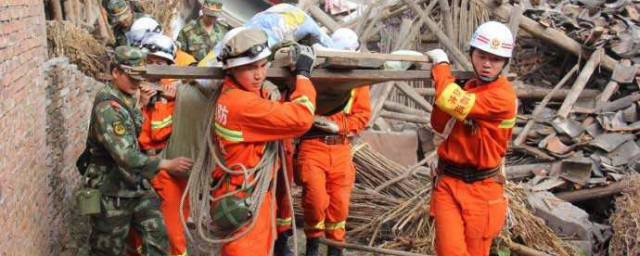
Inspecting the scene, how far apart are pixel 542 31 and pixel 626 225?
440 cm

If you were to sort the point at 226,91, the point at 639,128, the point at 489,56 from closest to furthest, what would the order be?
1. the point at 226,91
2. the point at 489,56
3. the point at 639,128

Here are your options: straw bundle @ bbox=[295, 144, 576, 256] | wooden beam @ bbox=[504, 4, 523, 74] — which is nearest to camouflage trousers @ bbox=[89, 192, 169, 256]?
straw bundle @ bbox=[295, 144, 576, 256]

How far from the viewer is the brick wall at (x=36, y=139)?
4.99 metres

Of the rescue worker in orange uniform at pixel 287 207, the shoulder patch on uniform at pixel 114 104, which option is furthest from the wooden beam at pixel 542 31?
the shoulder patch on uniform at pixel 114 104

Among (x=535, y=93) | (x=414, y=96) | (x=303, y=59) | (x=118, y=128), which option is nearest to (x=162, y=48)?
(x=118, y=128)

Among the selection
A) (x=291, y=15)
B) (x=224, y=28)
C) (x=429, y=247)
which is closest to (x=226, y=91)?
(x=291, y=15)

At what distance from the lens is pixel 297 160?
7.05m

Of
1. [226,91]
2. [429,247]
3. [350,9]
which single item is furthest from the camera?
[350,9]

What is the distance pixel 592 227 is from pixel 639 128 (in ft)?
→ 8.05

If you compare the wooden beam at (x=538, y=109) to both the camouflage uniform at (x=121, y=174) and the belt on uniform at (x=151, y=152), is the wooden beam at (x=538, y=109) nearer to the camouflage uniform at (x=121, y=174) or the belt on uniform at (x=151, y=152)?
the belt on uniform at (x=151, y=152)

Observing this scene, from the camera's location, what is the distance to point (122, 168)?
557 centimetres

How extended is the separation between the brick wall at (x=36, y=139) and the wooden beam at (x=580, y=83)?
6.44m

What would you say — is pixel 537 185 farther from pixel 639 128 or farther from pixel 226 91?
pixel 226 91

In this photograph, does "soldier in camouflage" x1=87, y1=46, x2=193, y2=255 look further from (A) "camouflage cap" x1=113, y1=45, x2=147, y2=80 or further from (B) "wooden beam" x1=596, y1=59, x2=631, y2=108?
(B) "wooden beam" x1=596, y1=59, x2=631, y2=108
